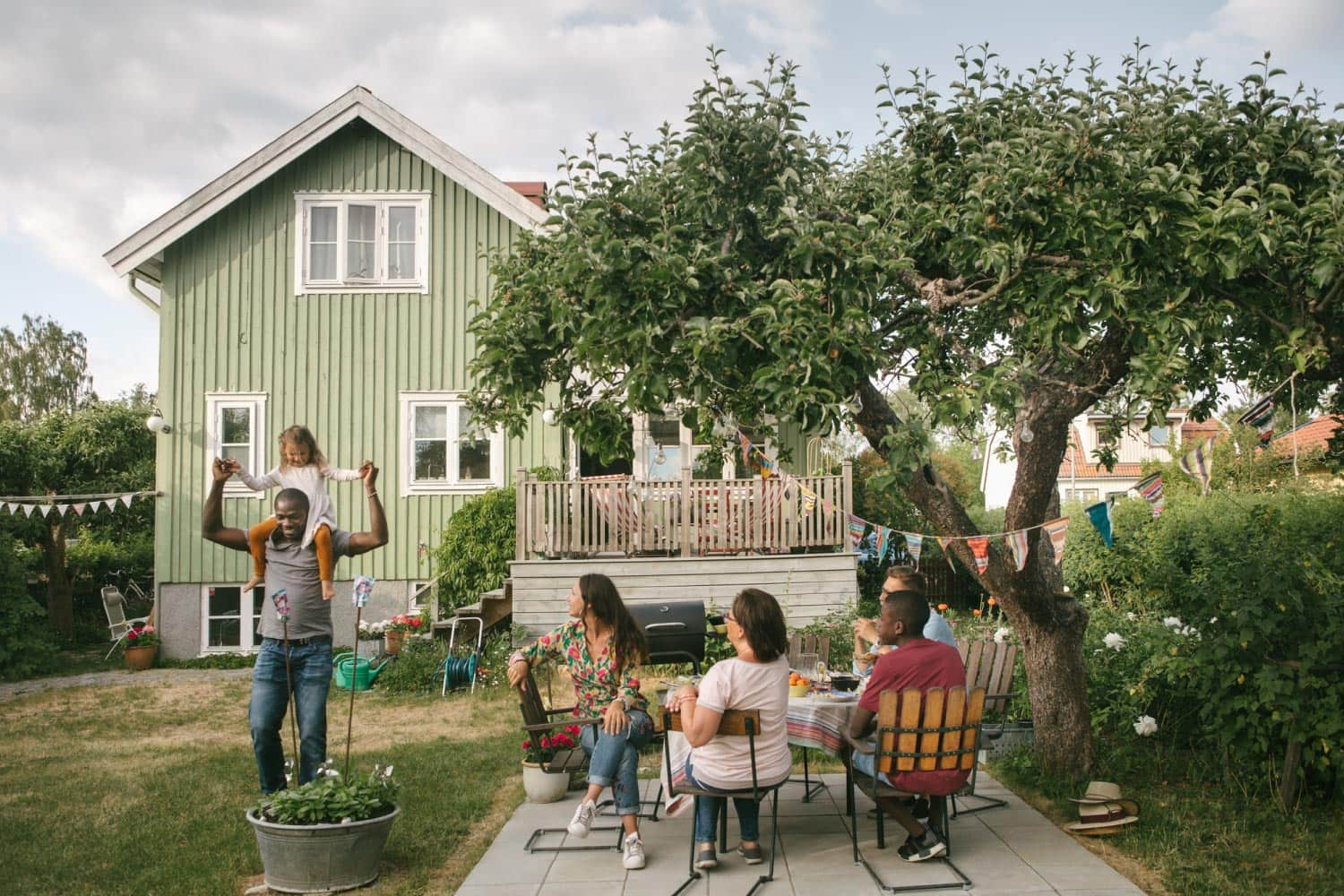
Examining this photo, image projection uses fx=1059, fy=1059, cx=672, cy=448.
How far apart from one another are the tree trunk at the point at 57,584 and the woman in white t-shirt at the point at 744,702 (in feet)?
48.3

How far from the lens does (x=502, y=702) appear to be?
34.6 feet

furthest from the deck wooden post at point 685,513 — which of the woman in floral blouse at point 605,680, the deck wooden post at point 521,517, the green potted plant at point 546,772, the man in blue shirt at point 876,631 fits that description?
the woman in floral blouse at point 605,680

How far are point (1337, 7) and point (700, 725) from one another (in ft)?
17.8

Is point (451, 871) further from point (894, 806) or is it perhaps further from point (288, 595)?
point (894, 806)

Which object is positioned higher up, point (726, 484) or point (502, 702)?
point (726, 484)

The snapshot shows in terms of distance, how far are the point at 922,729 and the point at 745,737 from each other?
84 centimetres

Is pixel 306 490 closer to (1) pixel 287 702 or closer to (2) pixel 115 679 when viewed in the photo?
(1) pixel 287 702

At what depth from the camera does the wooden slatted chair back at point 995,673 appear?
272 inches

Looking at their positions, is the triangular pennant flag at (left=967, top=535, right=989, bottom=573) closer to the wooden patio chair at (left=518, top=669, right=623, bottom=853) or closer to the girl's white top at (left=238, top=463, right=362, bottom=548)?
the wooden patio chair at (left=518, top=669, right=623, bottom=853)

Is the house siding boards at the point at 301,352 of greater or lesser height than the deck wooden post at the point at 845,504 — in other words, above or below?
above

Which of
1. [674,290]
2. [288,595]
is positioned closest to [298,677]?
[288,595]

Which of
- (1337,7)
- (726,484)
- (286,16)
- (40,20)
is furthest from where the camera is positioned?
(726,484)

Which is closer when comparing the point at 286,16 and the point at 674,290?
the point at 674,290

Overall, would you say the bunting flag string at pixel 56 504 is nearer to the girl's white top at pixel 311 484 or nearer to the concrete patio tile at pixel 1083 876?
the girl's white top at pixel 311 484
